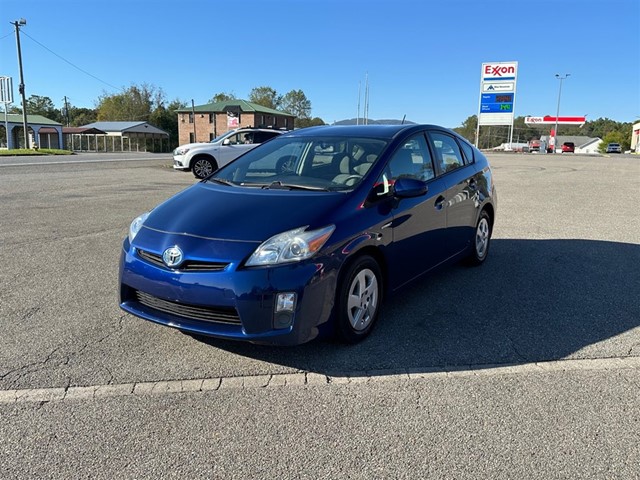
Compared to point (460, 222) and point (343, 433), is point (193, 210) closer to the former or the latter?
point (343, 433)

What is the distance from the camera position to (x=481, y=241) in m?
5.76

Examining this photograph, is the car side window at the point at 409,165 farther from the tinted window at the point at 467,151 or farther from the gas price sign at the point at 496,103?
the gas price sign at the point at 496,103

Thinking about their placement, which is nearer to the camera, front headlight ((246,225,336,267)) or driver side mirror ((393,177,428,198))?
front headlight ((246,225,336,267))

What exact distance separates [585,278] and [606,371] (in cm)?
234

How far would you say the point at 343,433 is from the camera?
2.61 m

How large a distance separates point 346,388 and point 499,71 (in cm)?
4129

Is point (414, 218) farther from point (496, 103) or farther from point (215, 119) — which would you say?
point (215, 119)

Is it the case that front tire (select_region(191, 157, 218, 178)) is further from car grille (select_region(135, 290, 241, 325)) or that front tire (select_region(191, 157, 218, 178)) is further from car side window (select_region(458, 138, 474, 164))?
car grille (select_region(135, 290, 241, 325))

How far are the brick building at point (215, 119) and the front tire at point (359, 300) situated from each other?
68545 millimetres

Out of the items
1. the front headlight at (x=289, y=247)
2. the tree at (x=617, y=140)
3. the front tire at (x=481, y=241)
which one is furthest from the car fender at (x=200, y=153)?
the tree at (x=617, y=140)

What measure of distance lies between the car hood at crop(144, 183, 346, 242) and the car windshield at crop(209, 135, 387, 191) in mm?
231

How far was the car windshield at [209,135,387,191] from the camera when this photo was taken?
398 centimetres

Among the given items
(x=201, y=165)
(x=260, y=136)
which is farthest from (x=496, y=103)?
(x=201, y=165)

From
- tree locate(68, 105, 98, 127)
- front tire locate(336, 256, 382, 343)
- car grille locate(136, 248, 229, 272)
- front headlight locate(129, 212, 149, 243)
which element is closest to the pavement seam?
front tire locate(336, 256, 382, 343)
